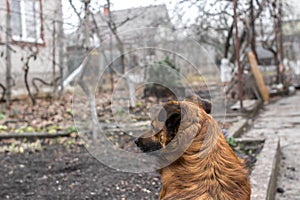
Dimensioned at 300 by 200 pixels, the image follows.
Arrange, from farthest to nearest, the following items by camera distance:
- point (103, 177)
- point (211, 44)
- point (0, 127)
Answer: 1. point (211, 44)
2. point (0, 127)
3. point (103, 177)

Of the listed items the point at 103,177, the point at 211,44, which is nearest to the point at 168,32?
the point at 103,177

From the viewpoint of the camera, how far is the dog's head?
2.15m

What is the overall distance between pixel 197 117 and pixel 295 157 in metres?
3.83

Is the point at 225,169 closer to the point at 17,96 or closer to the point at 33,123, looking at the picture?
the point at 33,123

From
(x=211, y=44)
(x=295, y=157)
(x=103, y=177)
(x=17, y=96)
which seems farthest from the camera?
(x=211, y=44)

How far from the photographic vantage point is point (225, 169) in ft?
7.20

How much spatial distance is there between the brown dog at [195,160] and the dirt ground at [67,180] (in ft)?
5.68

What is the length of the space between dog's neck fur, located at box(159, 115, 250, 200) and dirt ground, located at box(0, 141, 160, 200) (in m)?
1.72

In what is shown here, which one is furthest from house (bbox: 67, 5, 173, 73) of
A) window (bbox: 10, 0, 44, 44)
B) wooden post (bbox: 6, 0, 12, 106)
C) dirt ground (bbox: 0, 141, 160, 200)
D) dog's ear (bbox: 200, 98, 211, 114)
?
wooden post (bbox: 6, 0, 12, 106)

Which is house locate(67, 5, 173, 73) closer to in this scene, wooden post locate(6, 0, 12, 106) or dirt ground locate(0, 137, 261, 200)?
dirt ground locate(0, 137, 261, 200)

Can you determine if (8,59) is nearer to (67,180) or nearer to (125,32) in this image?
(67,180)

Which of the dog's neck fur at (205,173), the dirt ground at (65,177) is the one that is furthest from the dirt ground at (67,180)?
the dog's neck fur at (205,173)

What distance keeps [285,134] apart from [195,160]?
563 centimetres

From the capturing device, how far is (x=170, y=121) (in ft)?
7.06
